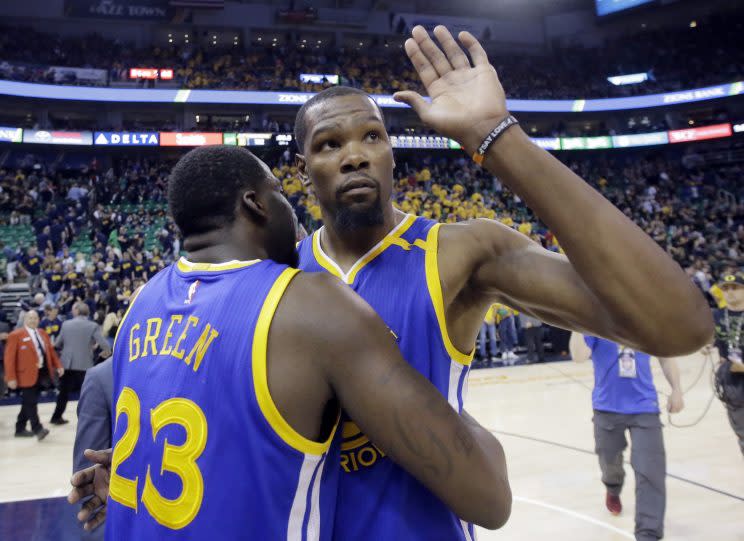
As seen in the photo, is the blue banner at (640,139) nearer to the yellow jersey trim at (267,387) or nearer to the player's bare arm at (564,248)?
the player's bare arm at (564,248)

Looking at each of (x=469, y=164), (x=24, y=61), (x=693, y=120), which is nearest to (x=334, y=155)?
(x=469, y=164)

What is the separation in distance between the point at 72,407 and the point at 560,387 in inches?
329

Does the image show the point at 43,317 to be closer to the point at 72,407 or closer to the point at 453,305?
the point at 72,407

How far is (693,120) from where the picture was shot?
1206 inches

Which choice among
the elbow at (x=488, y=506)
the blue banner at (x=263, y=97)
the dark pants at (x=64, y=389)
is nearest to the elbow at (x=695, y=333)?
the elbow at (x=488, y=506)

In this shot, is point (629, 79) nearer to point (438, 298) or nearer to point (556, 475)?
point (556, 475)

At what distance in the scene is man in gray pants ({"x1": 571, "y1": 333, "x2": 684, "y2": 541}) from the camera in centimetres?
404

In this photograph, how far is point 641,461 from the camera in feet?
13.9

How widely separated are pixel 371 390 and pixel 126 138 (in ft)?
81.8

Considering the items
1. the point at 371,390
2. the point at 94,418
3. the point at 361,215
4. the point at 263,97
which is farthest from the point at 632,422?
the point at 263,97

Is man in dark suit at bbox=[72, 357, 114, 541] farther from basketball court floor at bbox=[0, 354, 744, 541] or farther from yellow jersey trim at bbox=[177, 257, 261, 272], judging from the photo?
basketball court floor at bbox=[0, 354, 744, 541]

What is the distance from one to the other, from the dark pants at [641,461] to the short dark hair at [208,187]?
12.6 ft

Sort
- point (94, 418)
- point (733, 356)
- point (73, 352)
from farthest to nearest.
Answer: point (73, 352) < point (733, 356) < point (94, 418)

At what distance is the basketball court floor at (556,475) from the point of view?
4.61 m
